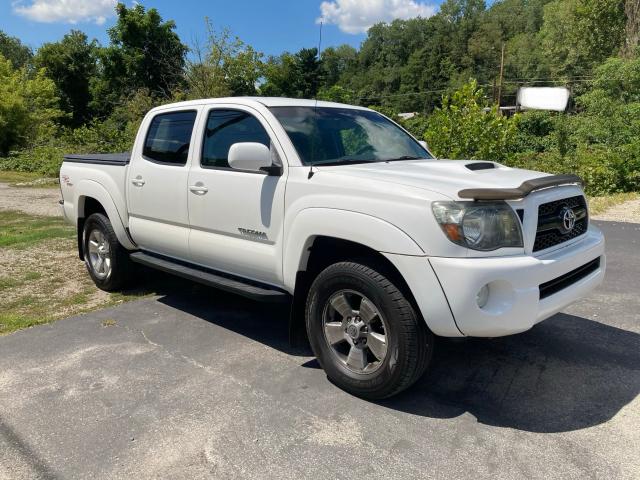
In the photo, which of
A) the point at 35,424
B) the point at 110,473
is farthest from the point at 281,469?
the point at 35,424

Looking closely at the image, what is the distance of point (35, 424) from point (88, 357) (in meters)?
0.99

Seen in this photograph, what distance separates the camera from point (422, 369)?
316 centimetres

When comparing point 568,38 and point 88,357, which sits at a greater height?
point 568,38

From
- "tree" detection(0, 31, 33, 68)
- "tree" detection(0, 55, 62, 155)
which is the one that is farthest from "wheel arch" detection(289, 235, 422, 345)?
"tree" detection(0, 31, 33, 68)

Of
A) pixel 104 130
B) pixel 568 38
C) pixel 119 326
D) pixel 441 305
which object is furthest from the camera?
pixel 568 38

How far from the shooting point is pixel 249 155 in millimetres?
3592

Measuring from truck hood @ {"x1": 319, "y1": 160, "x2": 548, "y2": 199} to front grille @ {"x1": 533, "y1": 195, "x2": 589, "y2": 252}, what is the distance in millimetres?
A: 229

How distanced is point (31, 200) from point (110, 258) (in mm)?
11082

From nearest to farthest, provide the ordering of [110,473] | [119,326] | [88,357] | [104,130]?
1. [110,473]
2. [88,357]
3. [119,326]
4. [104,130]

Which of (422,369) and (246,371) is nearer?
(422,369)

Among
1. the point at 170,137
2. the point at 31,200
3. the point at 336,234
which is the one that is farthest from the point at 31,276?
the point at 31,200

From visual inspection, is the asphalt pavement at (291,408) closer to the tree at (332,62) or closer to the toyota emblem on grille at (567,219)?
the toyota emblem on grille at (567,219)

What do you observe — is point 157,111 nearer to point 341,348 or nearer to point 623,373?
point 341,348

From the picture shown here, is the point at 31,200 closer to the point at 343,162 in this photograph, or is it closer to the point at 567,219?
the point at 343,162
